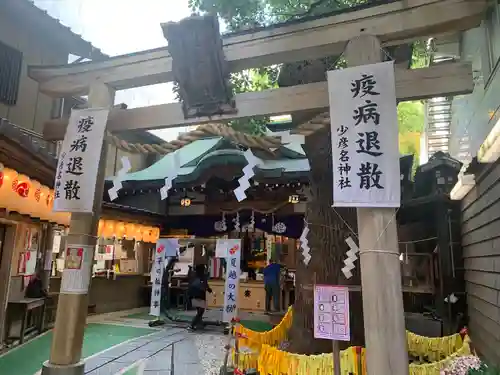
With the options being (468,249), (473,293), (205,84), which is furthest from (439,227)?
(205,84)

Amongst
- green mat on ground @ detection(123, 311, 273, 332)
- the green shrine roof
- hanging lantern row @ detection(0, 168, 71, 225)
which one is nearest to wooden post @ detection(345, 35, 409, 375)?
hanging lantern row @ detection(0, 168, 71, 225)

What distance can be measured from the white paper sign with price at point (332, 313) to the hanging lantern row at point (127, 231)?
8.64m

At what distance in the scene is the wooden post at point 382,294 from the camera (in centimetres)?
347

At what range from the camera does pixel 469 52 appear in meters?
7.45

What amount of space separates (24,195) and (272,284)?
800 cm

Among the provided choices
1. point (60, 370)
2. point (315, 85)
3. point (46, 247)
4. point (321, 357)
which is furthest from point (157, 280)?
point (315, 85)

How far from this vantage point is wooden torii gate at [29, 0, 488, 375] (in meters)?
3.60

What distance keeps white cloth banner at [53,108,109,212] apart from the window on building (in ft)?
19.0

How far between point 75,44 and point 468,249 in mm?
12575

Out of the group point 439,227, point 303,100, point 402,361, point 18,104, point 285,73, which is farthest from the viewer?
point 18,104

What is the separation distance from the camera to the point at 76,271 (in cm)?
510

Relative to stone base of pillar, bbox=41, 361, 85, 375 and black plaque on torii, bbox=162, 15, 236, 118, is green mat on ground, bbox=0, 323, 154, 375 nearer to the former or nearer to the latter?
stone base of pillar, bbox=41, 361, 85, 375

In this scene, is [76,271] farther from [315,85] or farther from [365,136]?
[365,136]

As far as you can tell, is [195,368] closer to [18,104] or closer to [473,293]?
[473,293]
